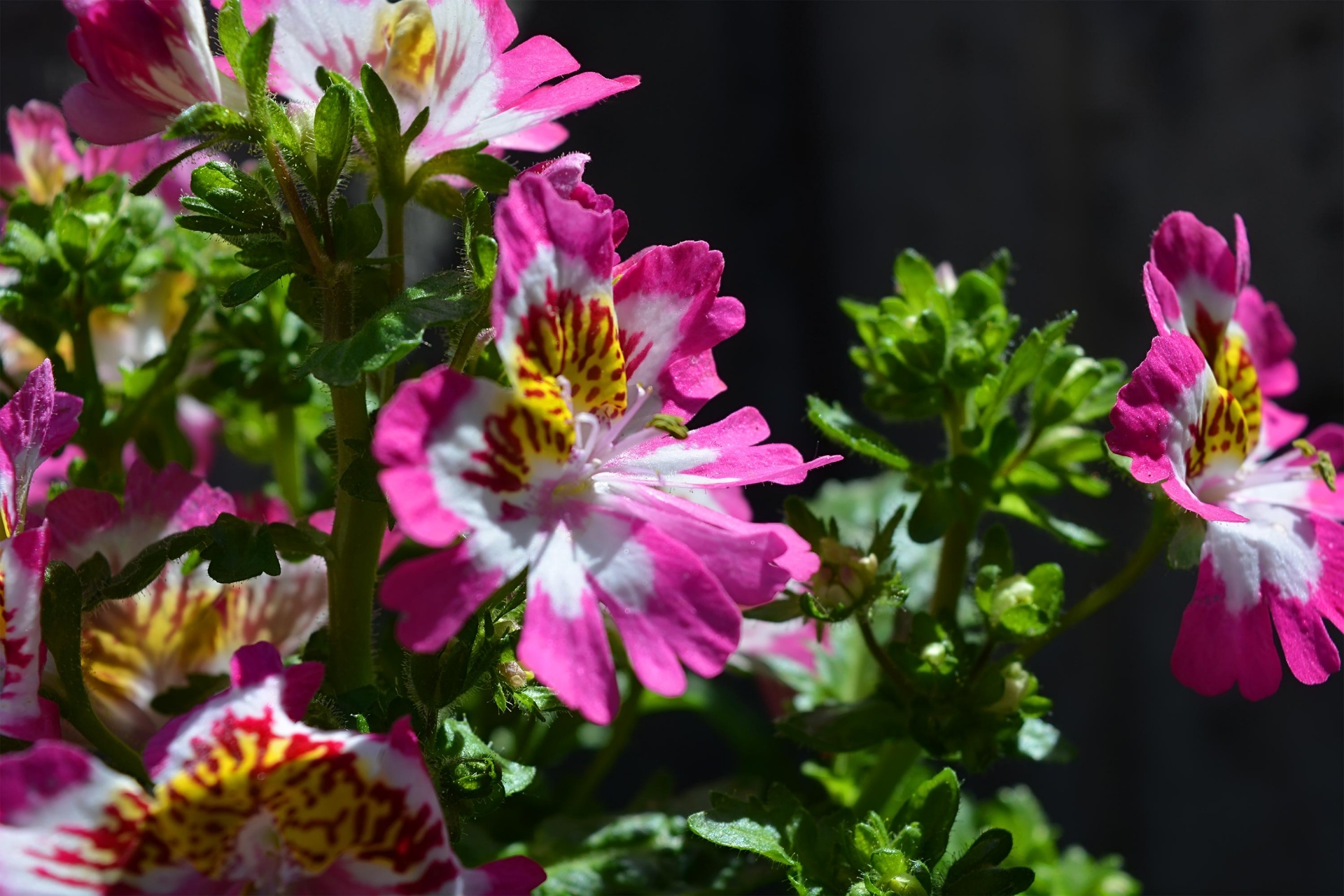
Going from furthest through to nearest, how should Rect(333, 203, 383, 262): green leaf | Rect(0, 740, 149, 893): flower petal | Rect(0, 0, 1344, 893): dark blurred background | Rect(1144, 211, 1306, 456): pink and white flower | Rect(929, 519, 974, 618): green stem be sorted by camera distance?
Rect(0, 0, 1344, 893): dark blurred background, Rect(929, 519, 974, 618): green stem, Rect(1144, 211, 1306, 456): pink and white flower, Rect(333, 203, 383, 262): green leaf, Rect(0, 740, 149, 893): flower petal

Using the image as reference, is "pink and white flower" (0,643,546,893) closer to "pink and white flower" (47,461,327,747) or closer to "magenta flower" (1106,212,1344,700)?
"pink and white flower" (47,461,327,747)

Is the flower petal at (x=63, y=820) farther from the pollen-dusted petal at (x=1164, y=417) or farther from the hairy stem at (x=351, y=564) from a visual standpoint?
the pollen-dusted petal at (x=1164, y=417)

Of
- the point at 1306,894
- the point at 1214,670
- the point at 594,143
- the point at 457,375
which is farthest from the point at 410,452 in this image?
the point at 1306,894

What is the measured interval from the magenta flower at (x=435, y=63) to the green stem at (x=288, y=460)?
410mm

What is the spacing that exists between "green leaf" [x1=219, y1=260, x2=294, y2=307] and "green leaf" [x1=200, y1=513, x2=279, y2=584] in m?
0.11

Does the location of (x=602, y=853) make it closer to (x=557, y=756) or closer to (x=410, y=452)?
(x=557, y=756)

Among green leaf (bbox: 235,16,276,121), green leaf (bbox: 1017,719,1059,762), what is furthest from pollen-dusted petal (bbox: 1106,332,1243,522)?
green leaf (bbox: 235,16,276,121)

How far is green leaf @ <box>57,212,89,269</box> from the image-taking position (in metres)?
0.77

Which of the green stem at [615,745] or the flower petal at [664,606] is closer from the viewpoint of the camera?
the flower petal at [664,606]

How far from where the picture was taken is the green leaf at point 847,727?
0.77m

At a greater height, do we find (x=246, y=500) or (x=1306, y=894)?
(x=246, y=500)

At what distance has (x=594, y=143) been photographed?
5.65 feet

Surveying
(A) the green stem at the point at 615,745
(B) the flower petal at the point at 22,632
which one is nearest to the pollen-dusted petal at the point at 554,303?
(B) the flower petal at the point at 22,632

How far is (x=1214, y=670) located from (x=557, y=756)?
578 mm
